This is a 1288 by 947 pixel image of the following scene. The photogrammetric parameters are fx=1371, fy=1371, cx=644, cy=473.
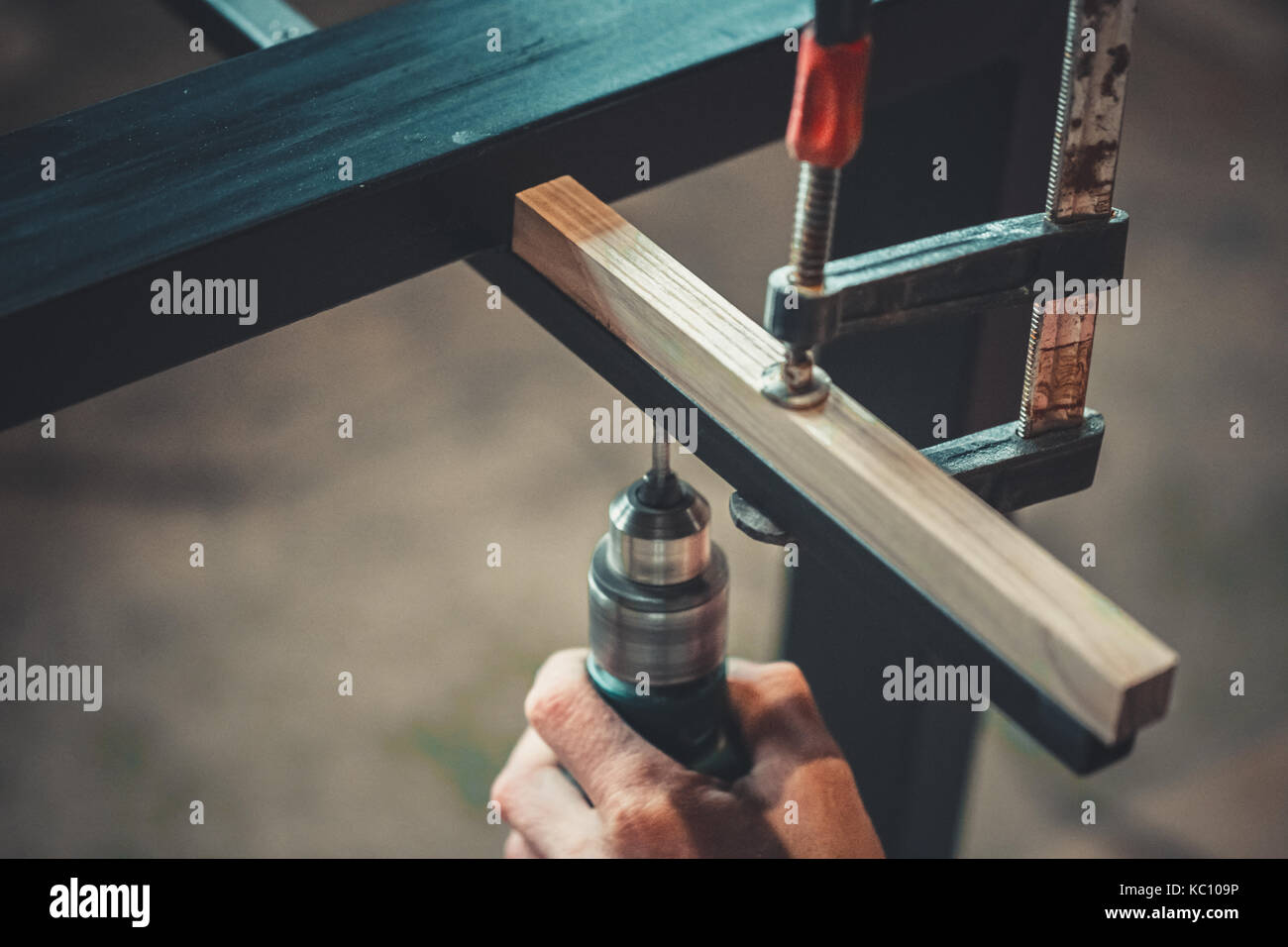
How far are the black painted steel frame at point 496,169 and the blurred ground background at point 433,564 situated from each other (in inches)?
54.4

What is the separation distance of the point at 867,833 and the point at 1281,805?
5.04ft

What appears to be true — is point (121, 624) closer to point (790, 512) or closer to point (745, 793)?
point (745, 793)

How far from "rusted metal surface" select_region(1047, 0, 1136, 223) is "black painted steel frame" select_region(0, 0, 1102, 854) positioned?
0.42 ft

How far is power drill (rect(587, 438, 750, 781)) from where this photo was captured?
24.7 inches

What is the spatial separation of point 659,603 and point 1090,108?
0.28 m

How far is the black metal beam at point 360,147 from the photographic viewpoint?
19.8 inches

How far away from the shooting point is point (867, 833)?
684mm

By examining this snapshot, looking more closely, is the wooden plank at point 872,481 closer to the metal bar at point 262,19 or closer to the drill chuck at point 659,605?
the drill chuck at point 659,605

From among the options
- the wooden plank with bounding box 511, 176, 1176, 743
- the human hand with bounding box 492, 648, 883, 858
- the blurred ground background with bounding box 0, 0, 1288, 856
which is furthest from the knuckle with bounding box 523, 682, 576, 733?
the blurred ground background with bounding box 0, 0, 1288, 856

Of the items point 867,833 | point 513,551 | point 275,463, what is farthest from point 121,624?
point 867,833

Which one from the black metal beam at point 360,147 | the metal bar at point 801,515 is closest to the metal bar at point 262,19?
the black metal beam at point 360,147

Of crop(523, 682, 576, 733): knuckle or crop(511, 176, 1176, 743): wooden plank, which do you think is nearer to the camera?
crop(511, 176, 1176, 743): wooden plank

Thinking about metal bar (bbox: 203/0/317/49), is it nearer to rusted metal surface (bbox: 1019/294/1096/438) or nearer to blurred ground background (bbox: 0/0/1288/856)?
rusted metal surface (bbox: 1019/294/1096/438)

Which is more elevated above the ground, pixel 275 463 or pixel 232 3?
pixel 232 3
